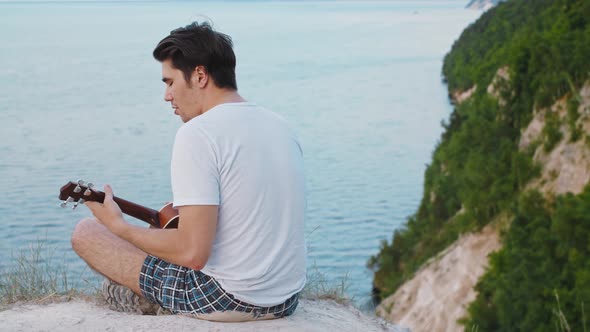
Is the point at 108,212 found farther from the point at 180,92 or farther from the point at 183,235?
the point at 180,92

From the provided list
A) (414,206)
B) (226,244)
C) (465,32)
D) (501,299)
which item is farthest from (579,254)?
(465,32)

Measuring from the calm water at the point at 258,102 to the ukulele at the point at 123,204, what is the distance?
10.8 metres

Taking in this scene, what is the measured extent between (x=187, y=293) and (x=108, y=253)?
1.95ft

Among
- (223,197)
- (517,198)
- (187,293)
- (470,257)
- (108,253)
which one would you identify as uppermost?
(223,197)

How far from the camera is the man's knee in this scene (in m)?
5.06

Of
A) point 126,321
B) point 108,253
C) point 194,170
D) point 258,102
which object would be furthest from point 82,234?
point 258,102

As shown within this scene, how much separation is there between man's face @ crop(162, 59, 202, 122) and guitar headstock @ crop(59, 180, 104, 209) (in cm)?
61

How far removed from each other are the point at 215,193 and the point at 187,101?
21.3 inches

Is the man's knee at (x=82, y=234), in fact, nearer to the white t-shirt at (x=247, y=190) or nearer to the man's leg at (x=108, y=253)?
the man's leg at (x=108, y=253)

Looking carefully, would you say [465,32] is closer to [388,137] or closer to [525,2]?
[525,2]

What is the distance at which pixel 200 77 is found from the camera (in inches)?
171

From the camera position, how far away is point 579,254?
1217 inches

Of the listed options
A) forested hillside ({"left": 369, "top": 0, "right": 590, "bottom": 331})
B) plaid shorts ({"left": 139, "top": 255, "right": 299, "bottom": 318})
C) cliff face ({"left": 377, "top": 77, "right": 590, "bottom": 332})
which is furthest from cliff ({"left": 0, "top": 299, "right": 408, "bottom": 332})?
cliff face ({"left": 377, "top": 77, "right": 590, "bottom": 332})

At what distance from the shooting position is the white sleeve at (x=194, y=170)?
13.4 feet
